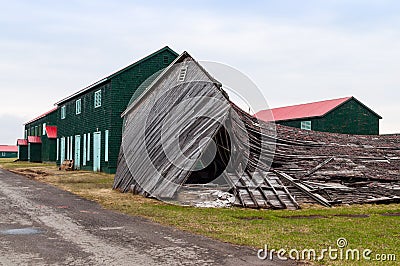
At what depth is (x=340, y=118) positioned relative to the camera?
47.8 m

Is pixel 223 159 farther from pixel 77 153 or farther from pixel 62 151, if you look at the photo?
pixel 62 151

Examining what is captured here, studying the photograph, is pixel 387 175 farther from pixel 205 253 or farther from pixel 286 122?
pixel 286 122

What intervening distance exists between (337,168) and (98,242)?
15.2 metres

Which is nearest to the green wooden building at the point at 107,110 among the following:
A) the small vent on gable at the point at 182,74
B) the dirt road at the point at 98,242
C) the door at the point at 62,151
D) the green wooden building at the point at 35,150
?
the door at the point at 62,151

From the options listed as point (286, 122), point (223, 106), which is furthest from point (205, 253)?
point (286, 122)

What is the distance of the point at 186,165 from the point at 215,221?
459 centimetres

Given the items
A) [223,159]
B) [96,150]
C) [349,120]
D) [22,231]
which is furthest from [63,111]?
[22,231]

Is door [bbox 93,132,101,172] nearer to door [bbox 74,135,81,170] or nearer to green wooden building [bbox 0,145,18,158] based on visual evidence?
door [bbox 74,135,81,170]

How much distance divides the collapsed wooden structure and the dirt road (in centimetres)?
424

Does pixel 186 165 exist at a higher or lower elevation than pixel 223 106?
lower

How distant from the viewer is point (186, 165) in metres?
18.0

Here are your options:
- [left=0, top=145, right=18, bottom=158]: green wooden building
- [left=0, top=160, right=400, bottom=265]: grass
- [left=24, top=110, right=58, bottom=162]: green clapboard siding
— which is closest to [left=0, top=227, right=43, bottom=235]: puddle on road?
[left=0, top=160, right=400, bottom=265]: grass

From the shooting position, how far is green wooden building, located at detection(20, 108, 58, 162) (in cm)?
5402

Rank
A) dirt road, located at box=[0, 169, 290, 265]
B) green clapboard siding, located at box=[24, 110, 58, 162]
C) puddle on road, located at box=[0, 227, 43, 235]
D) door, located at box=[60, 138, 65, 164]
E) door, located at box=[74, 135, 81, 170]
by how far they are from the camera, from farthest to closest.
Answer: green clapboard siding, located at box=[24, 110, 58, 162], door, located at box=[60, 138, 65, 164], door, located at box=[74, 135, 81, 170], puddle on road, located at box=[0, 227, 43, 235], dirt road, located at box=[0, 169, 290, 265]
